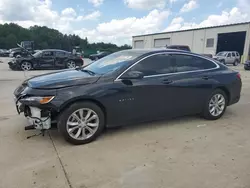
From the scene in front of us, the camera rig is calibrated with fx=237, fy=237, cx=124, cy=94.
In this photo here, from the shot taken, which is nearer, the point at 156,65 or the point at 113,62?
the point at 156,65

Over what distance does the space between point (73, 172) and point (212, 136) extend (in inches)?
97.6

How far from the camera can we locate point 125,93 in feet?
12.8

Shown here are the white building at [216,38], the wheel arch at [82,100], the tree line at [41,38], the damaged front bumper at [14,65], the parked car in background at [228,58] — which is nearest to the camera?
the wheel arch at [82,100]

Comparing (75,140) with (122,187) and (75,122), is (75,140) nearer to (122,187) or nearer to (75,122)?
(75,122)

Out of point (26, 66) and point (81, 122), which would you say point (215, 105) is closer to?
point (81, 122)

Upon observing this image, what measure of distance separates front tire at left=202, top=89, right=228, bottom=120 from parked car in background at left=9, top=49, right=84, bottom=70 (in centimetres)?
1317

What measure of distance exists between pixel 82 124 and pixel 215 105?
2.88m

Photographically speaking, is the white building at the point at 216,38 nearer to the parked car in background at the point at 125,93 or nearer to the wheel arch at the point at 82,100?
the parked car in background at the point at 125,93

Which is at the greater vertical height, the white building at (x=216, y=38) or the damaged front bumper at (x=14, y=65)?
the white building at (x=216, y=38)

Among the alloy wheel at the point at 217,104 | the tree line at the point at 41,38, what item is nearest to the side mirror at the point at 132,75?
the alloy wheel at the point at 217,104

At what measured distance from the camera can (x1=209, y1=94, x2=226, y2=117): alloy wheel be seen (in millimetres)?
4918

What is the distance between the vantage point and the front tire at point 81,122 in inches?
139

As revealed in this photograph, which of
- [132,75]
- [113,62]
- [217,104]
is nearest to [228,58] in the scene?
[217,104]

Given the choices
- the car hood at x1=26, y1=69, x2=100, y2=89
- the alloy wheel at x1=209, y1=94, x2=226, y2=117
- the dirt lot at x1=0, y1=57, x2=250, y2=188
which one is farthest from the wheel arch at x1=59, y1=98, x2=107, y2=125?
the alloy wheel at x1=209, y1=94, x2=226, y2=117
